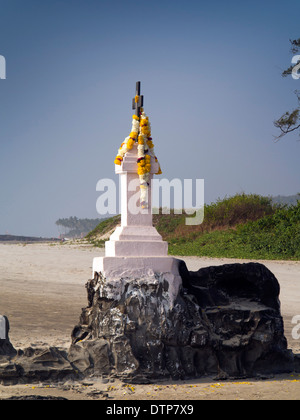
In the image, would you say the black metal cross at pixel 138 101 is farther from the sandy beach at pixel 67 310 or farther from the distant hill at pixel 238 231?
the distant hill at pixel 238 231

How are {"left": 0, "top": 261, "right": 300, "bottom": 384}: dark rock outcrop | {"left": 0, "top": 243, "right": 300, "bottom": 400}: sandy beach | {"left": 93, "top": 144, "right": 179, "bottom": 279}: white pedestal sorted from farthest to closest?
{"left": 93, "top": 144, "right": 179, "bottom": 279}: white pedestal
{"left": 0, "top": 261, "right": 300, "bottom": 384}: dark rock outcrop
{"left": 0, "top": 243, "right": 300, "bottom": 400}: sandy beach

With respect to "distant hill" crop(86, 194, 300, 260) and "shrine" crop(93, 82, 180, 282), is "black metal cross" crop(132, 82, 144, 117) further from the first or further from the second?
"distant hill" crop(86, 194, 300, 260)

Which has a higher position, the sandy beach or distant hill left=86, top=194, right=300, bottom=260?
distant hill left=86, top=194, right=300, bottom=260

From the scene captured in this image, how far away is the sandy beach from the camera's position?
8070mm

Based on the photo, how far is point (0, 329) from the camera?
961 centimetres

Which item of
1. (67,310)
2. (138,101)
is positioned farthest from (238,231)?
(138,101)

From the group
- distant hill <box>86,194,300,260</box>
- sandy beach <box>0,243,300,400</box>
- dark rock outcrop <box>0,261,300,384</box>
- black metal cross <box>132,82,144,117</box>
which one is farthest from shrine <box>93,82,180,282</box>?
distant hill <box>86,194,300,260</box>

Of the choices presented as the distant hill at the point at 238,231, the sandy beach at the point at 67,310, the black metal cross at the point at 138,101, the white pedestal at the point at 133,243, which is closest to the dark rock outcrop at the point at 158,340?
the white pedestal at the point at 133,243

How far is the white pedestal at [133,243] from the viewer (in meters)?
9.14

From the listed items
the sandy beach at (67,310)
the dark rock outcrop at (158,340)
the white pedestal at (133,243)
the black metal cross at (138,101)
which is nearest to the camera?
the sandy beach at (67,310)

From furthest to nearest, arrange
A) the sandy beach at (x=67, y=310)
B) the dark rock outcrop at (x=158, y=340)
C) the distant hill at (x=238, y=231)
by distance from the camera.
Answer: the distant hill at (x=238, y=231) → the dark rock outcrop at (x=158, y=340) → the sandy beach at (x=67, y=310)

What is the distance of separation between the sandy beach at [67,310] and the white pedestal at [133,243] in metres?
1.71

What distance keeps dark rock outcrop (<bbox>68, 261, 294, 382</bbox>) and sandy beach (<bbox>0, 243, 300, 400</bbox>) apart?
1.09 feet
